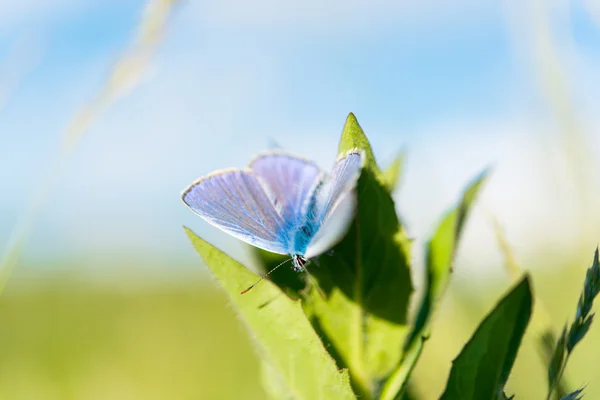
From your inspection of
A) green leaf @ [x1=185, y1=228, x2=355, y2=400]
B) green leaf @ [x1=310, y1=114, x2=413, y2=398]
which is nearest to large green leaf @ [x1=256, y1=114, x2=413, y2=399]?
green leaf @ [x1=310, y1=114, x2=413, y2=398]

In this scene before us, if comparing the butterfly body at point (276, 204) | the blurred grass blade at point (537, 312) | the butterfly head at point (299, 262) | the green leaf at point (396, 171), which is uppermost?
the butterfly body at point (276, 204)

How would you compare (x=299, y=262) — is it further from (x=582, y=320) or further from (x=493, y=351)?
(x=582, y=320)

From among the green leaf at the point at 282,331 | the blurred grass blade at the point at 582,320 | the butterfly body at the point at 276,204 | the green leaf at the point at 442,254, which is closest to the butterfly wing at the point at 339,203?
the butterfly body at the point at 276,204

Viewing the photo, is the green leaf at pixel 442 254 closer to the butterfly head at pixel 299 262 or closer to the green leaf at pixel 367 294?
the green leaf at pixel 367 294

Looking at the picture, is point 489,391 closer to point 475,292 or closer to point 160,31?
point 475,292

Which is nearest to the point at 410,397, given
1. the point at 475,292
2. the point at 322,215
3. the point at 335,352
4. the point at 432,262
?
the point at 335,352

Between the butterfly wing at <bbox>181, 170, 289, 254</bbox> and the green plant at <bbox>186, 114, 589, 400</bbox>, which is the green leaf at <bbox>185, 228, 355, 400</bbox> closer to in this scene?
the green plant at <bbox>186, 114, 589, 400</bbox>
